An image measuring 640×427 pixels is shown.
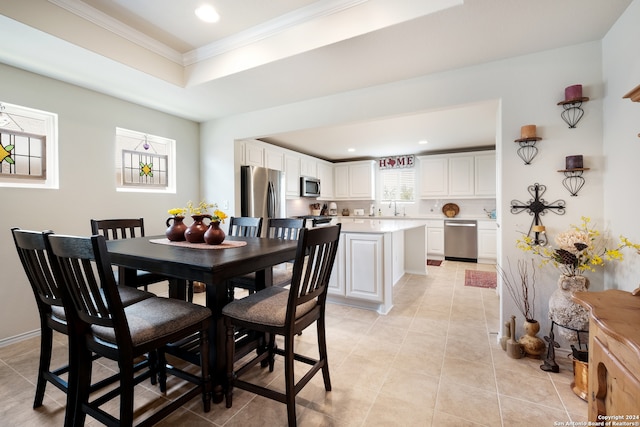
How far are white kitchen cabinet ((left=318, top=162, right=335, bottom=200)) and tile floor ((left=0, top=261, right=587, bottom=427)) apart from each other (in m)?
4.10

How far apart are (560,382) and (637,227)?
3.48ft

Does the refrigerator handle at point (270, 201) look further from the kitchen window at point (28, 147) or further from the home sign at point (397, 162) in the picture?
the home sign at point (397, 162)

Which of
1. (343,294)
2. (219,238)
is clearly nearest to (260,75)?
(219,238)

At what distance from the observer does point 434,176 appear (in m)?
5.87

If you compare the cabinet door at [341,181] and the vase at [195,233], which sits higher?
the cabinet door at [341,181]

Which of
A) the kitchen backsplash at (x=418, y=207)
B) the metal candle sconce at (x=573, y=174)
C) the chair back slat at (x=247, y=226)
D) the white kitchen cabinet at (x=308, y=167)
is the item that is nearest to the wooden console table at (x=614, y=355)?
the metal candle sconce at (x=573, y=174)

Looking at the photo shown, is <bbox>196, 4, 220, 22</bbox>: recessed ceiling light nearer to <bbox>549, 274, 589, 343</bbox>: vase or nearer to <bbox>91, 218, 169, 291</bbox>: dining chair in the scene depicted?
<bbox>91, 218, 169, 291</bbox>: dining chair

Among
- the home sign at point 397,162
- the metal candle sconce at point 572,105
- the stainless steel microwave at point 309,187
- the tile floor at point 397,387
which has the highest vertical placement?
the home sign at point 397,162

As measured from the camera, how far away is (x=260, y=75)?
96.7 inches

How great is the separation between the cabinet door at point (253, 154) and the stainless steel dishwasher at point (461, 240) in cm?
393

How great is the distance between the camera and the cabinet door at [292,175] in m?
5.09

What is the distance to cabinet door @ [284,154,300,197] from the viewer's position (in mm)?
5090

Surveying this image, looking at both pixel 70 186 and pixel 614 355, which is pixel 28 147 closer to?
pixel 70 186

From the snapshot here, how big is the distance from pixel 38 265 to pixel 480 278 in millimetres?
4958
